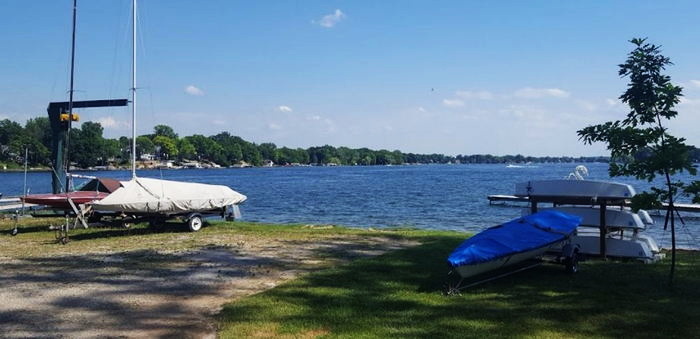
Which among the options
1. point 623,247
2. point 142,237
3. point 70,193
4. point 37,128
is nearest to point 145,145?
point 37,128

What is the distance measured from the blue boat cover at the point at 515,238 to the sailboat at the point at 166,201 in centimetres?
1162

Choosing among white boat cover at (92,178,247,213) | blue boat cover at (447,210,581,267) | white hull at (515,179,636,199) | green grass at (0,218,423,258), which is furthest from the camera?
white boat cover at (92,178,247,213)

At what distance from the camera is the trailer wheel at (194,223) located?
19484 mm

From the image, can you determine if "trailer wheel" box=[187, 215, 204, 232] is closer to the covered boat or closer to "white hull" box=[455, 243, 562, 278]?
the covered boat

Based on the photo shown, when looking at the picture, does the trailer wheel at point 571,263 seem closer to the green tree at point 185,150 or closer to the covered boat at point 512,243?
the covered boat at point 512,243

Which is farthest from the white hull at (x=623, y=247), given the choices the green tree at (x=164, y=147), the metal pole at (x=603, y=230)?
the green tree at (x=164, y=147)

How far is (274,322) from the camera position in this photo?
7.74 metres

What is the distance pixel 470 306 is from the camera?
8.59m

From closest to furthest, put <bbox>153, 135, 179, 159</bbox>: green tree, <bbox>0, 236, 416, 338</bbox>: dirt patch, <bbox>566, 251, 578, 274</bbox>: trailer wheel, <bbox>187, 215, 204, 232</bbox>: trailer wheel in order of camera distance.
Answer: <bbox>0, 236, 416, 338</bbox>: dirt patch → <bbox>566, 251, 578, 274</bbox>: trailer wheel → <bbox>187, 215, 204, 232</bbox>: trailer wheel → <bbox>153, 135, 179, 159</bbox>: green tree

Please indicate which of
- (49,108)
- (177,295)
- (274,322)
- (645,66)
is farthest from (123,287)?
(49,108)

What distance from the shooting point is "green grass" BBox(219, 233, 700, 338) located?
7.36 meters

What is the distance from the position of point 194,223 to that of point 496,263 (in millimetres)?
12457

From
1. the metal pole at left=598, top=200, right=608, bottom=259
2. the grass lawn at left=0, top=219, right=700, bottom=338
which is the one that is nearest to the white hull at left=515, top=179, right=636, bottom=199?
the metal pole at left=598, top=200, right=608, bottom=259

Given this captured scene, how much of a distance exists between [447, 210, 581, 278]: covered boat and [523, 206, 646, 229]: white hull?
2.37 m
